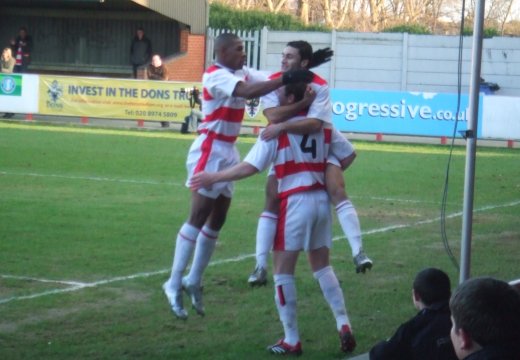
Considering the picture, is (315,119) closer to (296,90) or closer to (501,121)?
(296,90)

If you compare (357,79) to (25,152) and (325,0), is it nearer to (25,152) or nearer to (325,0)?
(325,0)

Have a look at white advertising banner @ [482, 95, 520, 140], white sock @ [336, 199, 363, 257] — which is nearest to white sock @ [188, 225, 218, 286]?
white sock @ [336, 199, 363, 257]

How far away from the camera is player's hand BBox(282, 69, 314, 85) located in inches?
302

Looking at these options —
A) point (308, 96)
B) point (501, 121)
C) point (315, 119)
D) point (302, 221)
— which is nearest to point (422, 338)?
point (302, 221)

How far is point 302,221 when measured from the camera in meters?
7.82

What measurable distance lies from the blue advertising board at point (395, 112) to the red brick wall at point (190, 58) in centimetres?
1455

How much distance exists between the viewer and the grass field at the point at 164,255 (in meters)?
A: 8.43

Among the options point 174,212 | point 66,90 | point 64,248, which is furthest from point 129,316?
point 66,90

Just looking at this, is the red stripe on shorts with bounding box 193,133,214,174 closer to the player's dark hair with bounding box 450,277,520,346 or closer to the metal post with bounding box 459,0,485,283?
the metal post with bounding box 459,0,485,283

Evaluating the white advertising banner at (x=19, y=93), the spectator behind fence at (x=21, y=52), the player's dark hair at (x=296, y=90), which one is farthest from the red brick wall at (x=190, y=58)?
the player's dark hair at (x=296, y=90)

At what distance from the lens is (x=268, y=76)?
8.56m

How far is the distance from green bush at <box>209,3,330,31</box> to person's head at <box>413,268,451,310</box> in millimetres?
43263

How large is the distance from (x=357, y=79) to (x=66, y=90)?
→ 49.4 ft

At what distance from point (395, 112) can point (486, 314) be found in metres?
27.2
